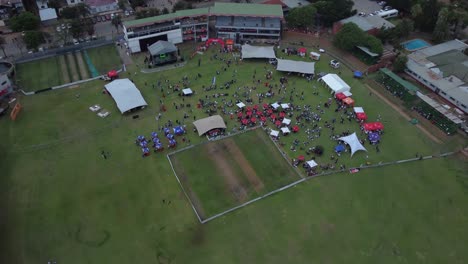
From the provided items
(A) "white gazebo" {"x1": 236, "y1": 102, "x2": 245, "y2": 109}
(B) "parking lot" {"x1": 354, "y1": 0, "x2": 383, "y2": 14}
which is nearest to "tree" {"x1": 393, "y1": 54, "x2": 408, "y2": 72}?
(B) "parking lot" {"x1": 354, "y1": 0, "x2": 383, "y2": 14}

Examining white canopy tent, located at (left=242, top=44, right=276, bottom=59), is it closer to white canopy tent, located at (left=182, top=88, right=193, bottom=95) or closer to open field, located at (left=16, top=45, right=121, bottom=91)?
white canopy tent, located at (left=182, top=88, right=193, bottom=95)

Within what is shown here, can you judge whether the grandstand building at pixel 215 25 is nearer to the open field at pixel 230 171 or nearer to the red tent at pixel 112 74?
the red tent at pixel 112 74

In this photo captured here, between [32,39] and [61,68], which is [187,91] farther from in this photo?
[32,39]

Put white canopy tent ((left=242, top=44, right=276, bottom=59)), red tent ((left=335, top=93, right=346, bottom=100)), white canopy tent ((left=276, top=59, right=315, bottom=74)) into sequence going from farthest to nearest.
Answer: white canopy tent ((left=242, top=44, right=276, bottom=59))
white canopy tent ((left=276, top=59, right=315, bottom=74))
red tent ((left=335, top=93, right=346, bottom=100))

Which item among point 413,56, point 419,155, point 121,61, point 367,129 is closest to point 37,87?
point 121,61

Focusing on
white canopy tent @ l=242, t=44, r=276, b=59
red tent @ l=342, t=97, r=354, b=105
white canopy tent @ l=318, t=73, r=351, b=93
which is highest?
white canopy tent @ l=242, t=44, r=276, b=59

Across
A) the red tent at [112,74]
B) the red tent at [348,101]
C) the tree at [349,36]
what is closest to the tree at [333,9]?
the tree at [349,36]

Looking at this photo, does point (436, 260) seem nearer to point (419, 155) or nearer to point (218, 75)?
point (419, 155)

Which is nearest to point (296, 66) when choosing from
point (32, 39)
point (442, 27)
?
point (442, 27)
